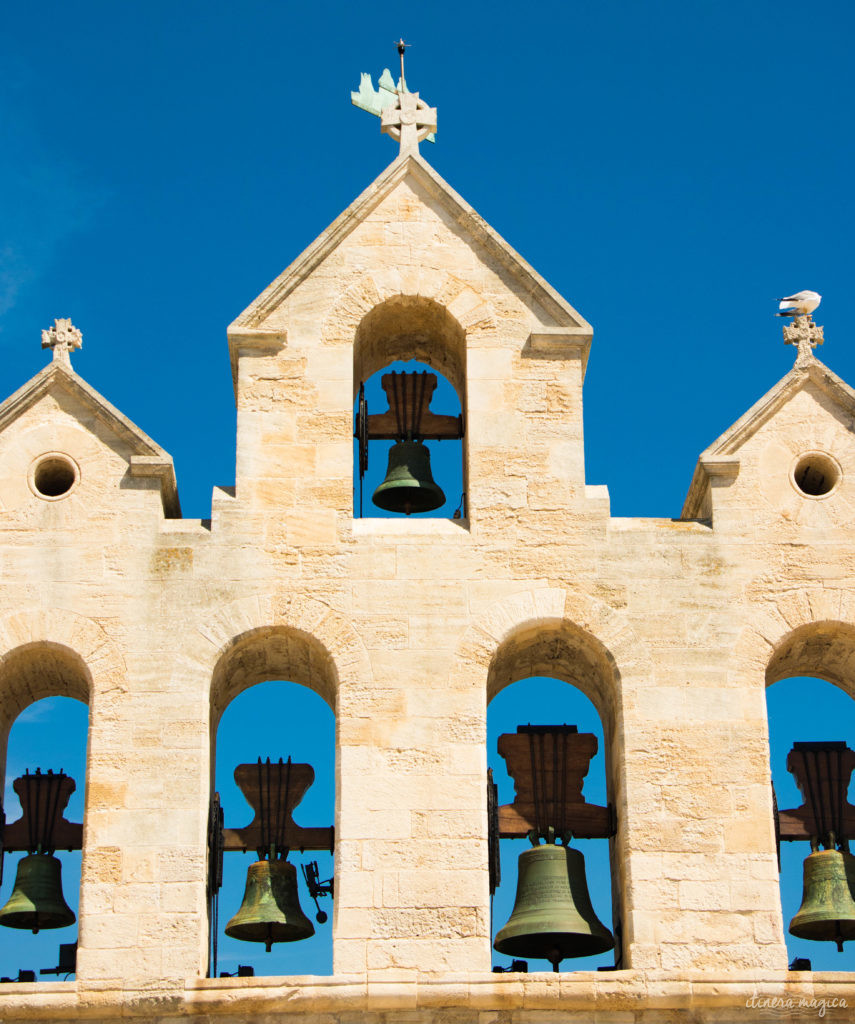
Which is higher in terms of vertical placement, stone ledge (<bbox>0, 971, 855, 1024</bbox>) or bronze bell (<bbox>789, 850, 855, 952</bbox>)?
bronze bell (<bbox>789, 850, 855, 952</bbox>)

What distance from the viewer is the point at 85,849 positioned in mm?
20406

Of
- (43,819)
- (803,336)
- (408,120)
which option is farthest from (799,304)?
(43,819)

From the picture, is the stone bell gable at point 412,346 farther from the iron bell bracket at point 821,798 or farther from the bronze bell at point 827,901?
the bronze bell at point 827,901

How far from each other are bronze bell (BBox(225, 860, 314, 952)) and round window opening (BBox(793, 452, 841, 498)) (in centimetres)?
594

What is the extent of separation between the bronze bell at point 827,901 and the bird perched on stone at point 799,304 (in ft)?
17.1

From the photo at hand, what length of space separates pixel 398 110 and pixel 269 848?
296 inches

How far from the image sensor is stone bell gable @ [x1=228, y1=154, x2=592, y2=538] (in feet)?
72.5

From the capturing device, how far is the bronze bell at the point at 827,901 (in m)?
21.2

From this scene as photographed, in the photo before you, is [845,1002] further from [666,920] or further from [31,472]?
[31,472]

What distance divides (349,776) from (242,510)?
2737mm

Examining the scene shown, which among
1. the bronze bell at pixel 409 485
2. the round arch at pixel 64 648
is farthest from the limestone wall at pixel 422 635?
the bronze bell at pixel 409 485

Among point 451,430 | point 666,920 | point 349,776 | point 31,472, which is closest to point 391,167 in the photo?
point 451,430

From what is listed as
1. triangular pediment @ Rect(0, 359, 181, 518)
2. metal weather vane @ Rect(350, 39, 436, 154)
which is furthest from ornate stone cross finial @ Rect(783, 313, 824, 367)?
triangular pediment @ Rect(0, 359, 181, 518)

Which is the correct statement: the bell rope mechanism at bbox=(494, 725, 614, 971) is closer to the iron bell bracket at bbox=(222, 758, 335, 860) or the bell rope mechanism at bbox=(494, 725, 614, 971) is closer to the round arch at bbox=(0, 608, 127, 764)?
the iron bell bracket at bbox=(222, 758, 335, 860)
